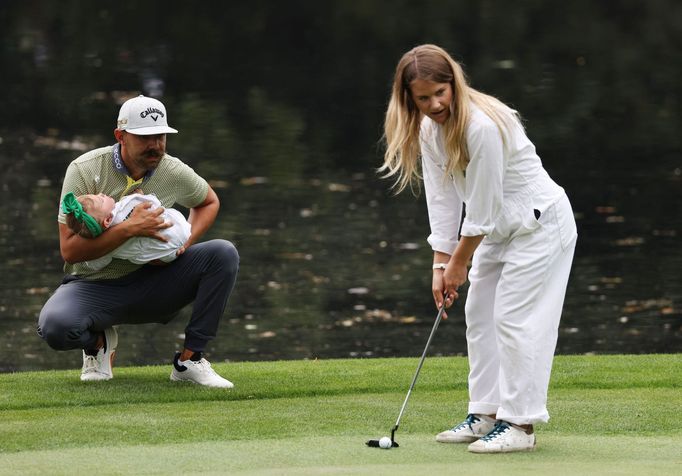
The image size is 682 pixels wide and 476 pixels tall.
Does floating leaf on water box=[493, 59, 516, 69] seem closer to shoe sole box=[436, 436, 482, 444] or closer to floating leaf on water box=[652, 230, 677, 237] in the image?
floating leaf on water box=[652, 230, 677, 237]

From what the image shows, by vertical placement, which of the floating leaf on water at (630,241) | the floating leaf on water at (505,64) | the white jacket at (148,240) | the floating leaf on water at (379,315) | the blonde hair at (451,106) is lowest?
the floating leaf on water at (379,315)

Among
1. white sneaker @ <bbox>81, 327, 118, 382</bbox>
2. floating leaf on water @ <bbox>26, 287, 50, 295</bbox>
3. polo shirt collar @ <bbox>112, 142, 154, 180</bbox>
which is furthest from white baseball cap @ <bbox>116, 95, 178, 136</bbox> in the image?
floating leaf on water @ <bbox>26, 287, 50, 295</bbox>

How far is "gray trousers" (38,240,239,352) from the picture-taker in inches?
233

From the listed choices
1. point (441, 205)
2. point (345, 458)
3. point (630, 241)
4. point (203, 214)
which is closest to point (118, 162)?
point (203, 214)

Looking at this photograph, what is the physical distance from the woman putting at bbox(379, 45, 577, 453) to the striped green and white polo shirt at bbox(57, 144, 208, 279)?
1.49 meters

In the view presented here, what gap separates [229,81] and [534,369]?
1709 cm

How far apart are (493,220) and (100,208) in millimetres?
1786

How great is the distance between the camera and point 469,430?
4.68 m

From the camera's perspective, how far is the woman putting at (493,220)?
438cm

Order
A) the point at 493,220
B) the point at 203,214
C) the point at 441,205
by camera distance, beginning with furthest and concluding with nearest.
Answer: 1. the point at 203,214
2. the point at 441,205
3. the point at 493,220

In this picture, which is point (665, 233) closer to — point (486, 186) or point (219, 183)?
point (219, 183)

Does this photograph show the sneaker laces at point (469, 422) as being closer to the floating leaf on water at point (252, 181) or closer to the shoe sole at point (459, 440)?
the shoe sole at point (459, 440)

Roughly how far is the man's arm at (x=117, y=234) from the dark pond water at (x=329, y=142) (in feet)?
9.55

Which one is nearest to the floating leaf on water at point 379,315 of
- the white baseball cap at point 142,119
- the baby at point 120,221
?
the baby at point 120,221
